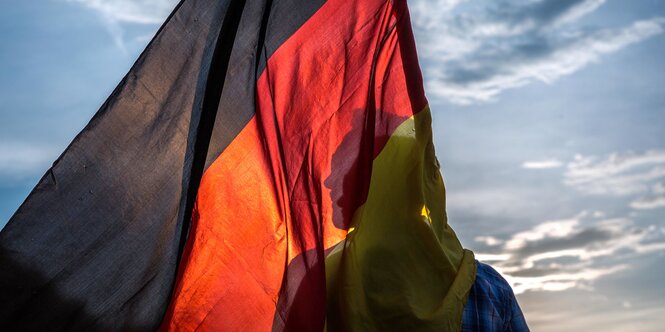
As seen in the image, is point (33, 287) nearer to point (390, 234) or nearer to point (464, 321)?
point (390, 234)

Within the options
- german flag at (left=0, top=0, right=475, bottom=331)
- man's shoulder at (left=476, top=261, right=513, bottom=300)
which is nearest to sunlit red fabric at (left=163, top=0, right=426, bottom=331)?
german flag at (left=0, top=0, right=475, bottom=331)

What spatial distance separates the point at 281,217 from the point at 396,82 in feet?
3.52

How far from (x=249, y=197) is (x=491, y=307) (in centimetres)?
143

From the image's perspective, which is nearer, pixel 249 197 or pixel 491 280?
pixel 249 197

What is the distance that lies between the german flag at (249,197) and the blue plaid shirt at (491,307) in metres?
0.14

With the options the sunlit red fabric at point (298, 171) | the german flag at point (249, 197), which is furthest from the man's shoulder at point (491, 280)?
the sunlit red fabric at point (298, 171)

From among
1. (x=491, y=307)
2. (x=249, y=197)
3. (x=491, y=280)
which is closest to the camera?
(x=249, y=197)

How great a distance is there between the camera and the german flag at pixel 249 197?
4.11m

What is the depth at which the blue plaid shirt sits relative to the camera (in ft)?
14.5

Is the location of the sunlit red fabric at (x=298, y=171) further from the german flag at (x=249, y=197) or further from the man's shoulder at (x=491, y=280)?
the man's shoulder at (x=491, y=280)

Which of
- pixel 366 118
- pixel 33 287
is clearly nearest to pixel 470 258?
pixel 366 118

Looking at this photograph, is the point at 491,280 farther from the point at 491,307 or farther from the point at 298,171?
the point at 298,171

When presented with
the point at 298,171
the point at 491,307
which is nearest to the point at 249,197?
the point at 298,171

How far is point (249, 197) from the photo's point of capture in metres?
4.36
